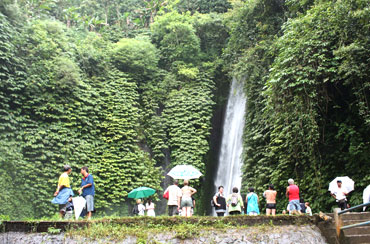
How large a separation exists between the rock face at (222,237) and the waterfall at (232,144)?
990cm

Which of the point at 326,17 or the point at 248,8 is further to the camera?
the point at 248,8

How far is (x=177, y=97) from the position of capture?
66.2 feet

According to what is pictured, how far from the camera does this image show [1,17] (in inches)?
592

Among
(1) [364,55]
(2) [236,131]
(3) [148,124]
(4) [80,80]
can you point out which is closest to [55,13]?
(4) [80,80]

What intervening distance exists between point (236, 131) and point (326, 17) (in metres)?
9.05

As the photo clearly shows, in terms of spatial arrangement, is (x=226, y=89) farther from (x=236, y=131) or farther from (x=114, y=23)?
(x=114, y=23)

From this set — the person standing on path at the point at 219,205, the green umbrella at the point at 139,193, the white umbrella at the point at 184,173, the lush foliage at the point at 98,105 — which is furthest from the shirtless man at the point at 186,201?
the lush foliage at the point at 98,105

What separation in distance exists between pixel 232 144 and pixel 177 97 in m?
3.93

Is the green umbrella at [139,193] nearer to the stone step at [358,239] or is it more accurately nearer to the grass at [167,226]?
the grass at [167,226]

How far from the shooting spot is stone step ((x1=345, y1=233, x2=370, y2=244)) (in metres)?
6.69

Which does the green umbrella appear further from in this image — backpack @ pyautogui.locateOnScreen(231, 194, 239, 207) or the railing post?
the railing post

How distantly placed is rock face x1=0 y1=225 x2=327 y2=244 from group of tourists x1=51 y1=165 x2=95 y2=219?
4.11 feet

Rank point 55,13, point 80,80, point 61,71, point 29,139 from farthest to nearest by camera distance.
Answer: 1. point 55,13
2. point 80,80
3. point 61,71
4. point 29,139

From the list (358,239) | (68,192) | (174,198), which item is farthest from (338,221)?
(68,192)
